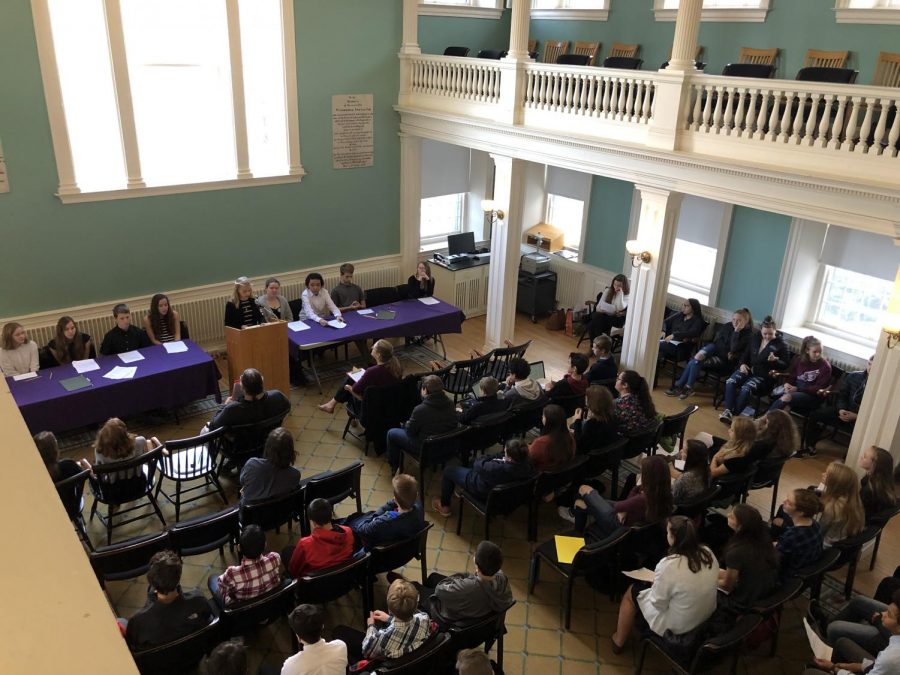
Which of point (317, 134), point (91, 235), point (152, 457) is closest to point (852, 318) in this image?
point (317, 134)

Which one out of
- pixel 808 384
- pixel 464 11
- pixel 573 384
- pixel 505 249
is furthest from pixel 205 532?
pixel 464 11

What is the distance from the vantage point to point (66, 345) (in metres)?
7.77

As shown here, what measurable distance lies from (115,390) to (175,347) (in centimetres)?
102

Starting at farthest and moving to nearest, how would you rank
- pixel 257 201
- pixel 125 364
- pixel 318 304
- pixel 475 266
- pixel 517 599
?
Result: pixel 475 266, pixel 257 201, pixel 318 304, pixel 125 364, pixel 517 599

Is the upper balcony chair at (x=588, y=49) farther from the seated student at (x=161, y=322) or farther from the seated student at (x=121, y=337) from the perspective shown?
the seated student at (x=121, y=337)

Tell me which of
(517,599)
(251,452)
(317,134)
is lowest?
(517,599)

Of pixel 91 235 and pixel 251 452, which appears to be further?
pixel 91 235

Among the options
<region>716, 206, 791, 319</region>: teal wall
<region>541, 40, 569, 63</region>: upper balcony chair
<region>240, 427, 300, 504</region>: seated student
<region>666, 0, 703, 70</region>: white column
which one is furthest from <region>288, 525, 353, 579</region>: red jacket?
<region>541, 40, 569, 63</region>: upper balcony chair

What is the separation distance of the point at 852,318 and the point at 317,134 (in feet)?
25.6

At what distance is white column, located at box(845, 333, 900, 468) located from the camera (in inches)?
244

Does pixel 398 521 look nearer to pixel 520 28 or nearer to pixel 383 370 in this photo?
pixel 383 370

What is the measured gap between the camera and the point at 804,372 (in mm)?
8469

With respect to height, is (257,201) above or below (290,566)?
above

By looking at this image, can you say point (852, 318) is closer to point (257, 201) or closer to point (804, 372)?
point (804, 372)
